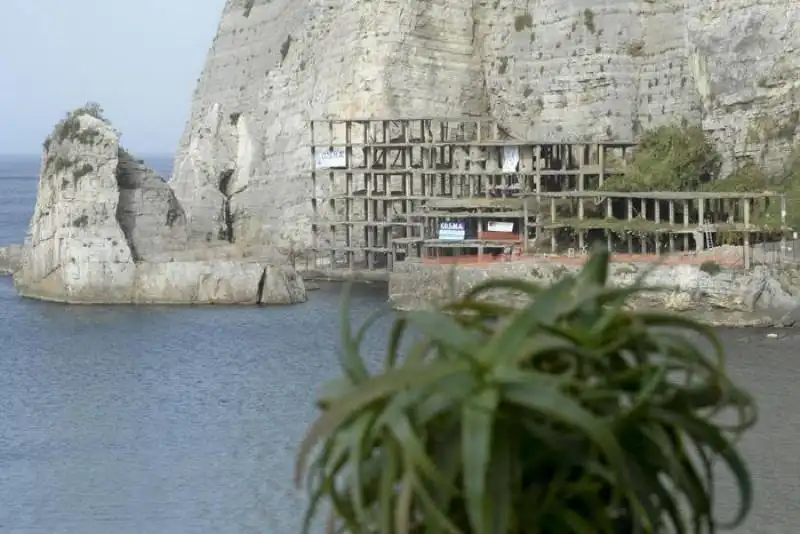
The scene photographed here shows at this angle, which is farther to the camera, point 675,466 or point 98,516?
point 98,516

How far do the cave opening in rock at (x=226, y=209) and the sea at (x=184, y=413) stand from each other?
47.4ft

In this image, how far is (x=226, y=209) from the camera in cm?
7038

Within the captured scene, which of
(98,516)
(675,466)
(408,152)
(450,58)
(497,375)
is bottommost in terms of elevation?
(98,516)

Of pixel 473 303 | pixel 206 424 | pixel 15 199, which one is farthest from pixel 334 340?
pixel 15 199

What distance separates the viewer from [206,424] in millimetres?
32969

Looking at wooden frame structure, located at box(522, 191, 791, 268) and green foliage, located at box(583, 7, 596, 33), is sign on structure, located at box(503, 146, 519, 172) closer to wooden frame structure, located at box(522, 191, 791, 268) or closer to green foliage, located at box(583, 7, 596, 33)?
wooden frame structure, located at box(522, 191, 791, 268)

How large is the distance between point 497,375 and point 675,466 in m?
1.02

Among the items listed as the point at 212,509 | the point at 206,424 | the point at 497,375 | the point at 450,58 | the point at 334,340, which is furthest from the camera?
the point at 450,58

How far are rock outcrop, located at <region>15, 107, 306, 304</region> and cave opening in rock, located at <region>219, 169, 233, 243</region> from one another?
11.7 m

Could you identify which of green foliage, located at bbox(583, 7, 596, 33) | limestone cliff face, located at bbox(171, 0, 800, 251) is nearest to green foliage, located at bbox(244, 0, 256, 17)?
limestone cliff face, located at bbox(171, 0, 800, 251)

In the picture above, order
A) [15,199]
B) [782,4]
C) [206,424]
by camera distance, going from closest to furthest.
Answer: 1. [206,424]
2. [782,4]
3. [15,199]

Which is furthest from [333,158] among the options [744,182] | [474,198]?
[744,182]

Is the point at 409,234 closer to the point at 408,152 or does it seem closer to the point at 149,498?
the point at 408,152

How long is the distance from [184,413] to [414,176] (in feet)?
95.6
